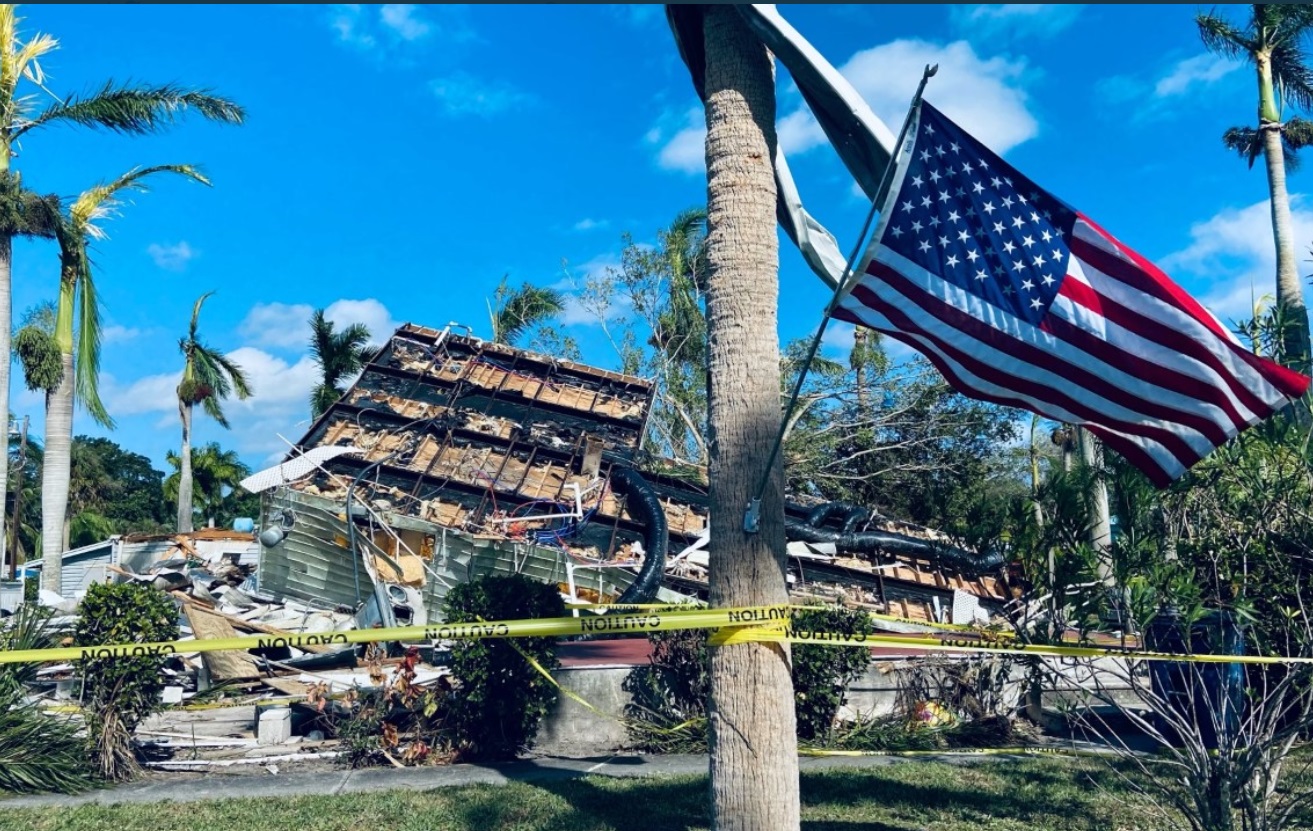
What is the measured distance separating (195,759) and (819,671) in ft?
18.2

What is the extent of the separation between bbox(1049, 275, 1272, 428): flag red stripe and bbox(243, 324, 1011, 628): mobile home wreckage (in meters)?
7.01

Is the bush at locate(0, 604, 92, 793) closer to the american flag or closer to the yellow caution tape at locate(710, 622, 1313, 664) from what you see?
the yellow caution tape at locate(710, 622, 1313, 664)

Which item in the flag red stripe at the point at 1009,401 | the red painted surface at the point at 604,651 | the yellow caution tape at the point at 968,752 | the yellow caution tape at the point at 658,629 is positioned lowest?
the yellow caution tape at the point at 968,752

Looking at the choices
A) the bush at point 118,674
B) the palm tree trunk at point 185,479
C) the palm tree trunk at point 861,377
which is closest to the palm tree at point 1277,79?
the palm tree trunk at point 861,377

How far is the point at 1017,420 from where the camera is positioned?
24234 millimetres

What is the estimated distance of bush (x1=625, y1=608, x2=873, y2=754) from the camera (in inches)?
361

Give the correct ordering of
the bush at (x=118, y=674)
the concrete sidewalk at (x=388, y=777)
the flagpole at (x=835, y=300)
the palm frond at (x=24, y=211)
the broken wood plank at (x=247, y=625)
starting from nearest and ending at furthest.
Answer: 1. the flagpole at (x=835, y=300)
2. the concrete sidewalk at (x=388, y=777)
3. the bush at (x=118, y=674)
4. the broken wood plank at (x=247, y=625)
5. the palm frond at (x=24, y=211)

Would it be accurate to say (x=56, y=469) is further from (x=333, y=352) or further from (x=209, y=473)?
(x=209, y=473)

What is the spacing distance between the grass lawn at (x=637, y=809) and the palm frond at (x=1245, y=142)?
663 inches

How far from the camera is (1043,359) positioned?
18.0 ft

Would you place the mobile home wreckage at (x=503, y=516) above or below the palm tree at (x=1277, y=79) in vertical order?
below

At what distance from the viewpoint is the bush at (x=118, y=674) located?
815 cm

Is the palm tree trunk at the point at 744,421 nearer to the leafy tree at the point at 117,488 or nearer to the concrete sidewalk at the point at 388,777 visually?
the concrete sidewalk at the point at 388,777

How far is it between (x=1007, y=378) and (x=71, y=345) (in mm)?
15679
